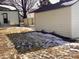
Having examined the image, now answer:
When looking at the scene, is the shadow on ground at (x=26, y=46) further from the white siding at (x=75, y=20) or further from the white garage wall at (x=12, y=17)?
the white garage wall at (x=12, y=17)

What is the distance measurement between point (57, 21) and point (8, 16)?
51.7 ft

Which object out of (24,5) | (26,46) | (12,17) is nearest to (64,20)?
(26,46)

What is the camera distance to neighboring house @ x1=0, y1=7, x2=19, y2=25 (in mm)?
29125

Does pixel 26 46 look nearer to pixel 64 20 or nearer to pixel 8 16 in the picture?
pixel 64 20

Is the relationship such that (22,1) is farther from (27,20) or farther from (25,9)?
(27,20)

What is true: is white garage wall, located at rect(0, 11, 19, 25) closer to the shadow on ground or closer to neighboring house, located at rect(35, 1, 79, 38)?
neighboring house, located at rect(35, 1, 79, 38)

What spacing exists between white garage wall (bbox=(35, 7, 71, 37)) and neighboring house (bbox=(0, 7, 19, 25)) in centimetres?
1011

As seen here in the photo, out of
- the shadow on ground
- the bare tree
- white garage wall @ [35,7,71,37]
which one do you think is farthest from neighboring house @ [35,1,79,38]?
the bare tree

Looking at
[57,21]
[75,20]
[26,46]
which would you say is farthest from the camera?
[57,21]

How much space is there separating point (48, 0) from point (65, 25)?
2383cm

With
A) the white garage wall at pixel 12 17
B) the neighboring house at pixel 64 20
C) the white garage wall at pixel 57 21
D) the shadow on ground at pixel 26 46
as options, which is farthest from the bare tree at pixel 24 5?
the shadow on ground at pixel 26 46

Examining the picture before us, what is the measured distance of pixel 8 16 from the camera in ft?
96.9

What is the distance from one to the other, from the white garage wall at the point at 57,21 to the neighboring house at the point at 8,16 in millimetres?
10113

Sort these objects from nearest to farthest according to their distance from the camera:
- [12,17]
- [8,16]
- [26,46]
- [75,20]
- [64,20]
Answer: [26,46]
[75,20]
[64,20]
[8,16]
[12,17]
